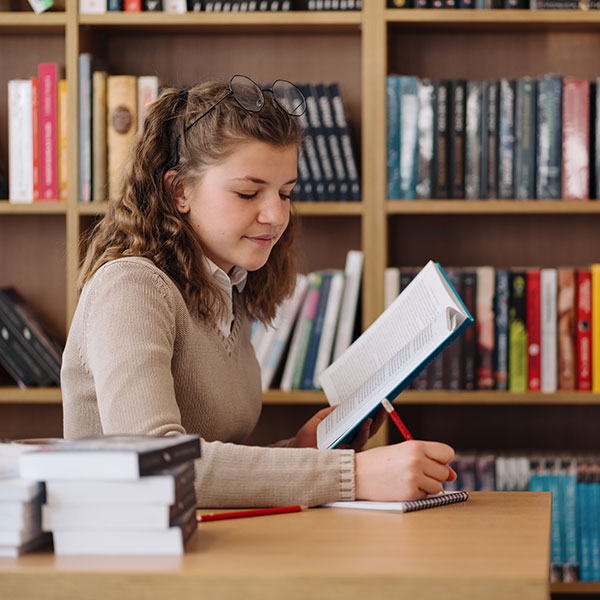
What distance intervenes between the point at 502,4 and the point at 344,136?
487 millimetres

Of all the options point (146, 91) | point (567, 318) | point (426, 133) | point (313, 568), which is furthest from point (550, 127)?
point (313, 568)

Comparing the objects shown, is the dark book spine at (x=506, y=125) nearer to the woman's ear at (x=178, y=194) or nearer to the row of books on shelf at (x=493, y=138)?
the row of books on shelf at (x=493, y=138)

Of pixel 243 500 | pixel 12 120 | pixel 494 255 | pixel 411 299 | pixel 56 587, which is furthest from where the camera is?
pixel 494 255

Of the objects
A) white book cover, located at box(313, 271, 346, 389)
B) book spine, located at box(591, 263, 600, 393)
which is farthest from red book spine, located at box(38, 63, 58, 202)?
book spine, located at box(591, 263, 600, 393)

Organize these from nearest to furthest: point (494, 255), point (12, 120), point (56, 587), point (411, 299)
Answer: point (56, 587) < point (411, 299) < point (12, 120) < point (494, 255)

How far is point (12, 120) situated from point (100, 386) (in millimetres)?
1268

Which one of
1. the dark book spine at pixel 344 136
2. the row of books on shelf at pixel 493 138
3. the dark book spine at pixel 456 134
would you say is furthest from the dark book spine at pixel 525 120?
the dark book spine at pixel 344 136

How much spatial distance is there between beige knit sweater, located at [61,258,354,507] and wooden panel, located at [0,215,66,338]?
114 centimetres

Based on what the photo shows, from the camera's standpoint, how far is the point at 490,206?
6.86ft

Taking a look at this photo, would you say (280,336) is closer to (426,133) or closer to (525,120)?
(426,133)

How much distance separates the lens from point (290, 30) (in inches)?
89.0

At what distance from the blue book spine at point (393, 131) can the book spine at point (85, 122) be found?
71 centimetres

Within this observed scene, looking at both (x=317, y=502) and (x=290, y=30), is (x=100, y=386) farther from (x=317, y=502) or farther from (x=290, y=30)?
(x=290, y=30)

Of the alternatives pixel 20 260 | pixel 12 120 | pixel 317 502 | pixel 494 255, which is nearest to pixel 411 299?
pixel 317 502
